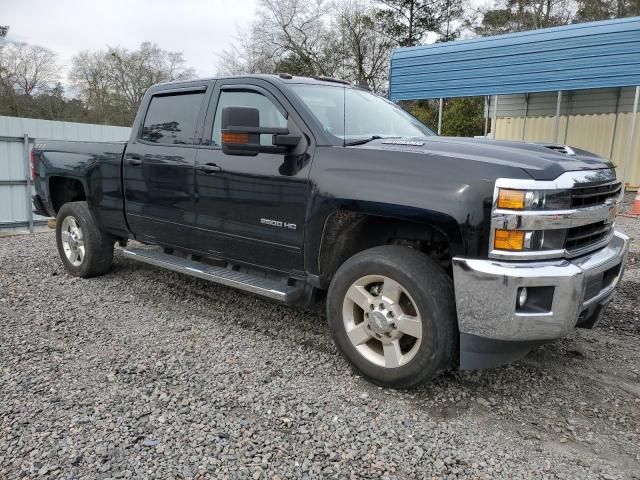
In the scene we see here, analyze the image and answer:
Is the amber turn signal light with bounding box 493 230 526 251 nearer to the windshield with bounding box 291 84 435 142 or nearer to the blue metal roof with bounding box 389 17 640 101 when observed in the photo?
the windshield with bounding box 291 84 435 142

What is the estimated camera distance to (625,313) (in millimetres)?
4617

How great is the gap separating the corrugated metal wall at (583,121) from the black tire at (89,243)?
11965 mm

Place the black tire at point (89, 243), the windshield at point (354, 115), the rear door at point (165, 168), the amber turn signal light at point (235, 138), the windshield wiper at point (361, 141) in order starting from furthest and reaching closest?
the black tire at point (89, 243), the rear door at point (165, 168), the windshield at point (354, 115), the windshield wiper at point (361, 141), the amber turn signal light at point (235, 138)

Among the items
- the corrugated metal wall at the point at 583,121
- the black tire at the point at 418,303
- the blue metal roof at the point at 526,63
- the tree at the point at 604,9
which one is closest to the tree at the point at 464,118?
the corrugated metal wall at the point at 583,121

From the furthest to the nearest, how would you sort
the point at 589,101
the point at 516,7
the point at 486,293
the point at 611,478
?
the point at 516,7 → the point at 589,101 → the point at 486,293 → the point at 611,478

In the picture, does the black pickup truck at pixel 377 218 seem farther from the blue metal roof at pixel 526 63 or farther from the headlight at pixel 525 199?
the blue metal roof at pixel 526 63

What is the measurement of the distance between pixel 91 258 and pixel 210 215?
6.90 feet

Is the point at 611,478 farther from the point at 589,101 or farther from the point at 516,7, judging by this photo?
the point at 516,7

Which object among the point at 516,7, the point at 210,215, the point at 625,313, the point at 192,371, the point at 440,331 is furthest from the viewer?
the point at 516,7

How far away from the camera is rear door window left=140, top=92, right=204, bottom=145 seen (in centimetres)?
449

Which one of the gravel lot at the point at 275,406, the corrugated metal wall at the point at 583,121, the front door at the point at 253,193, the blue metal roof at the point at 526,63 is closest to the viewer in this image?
the gravel lot at the point at 275,406

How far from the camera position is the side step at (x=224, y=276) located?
3.71 meters

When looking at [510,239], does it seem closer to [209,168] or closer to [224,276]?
[224,276]

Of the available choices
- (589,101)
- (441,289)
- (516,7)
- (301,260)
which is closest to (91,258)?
(301,260)
